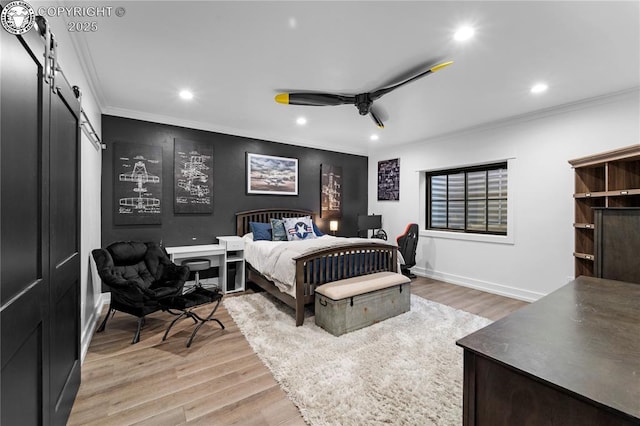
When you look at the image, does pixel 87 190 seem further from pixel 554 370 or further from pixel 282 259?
pixel 554 370

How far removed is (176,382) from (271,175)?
3.54m

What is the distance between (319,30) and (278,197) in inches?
131

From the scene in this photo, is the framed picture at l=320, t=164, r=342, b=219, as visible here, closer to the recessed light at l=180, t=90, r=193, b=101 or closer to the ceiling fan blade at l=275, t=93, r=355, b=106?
the ceiling fan blade at l=275, t=93, r=355, b=106

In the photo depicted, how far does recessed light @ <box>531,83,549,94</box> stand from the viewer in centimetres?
293

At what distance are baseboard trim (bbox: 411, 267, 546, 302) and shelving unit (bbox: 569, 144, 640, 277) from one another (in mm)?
1076

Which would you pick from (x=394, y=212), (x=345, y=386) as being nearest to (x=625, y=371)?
(x=345, y=386)

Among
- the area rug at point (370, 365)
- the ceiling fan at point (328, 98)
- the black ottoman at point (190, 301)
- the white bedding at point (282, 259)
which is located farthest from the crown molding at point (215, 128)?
the area rug at point (370, 365)

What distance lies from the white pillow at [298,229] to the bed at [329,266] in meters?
0.83

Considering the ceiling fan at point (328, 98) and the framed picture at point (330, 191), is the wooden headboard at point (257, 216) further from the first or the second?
the ceiling fan at point (328, 98)

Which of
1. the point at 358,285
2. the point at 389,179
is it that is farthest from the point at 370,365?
the point at 389,179

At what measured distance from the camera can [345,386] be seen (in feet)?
6.48

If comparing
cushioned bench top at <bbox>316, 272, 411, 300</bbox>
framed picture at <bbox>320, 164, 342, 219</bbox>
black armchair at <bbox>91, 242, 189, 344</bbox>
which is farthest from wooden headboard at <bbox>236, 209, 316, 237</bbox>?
cushioned bench top at <bbox>316, 272, 411, 300</bbox>

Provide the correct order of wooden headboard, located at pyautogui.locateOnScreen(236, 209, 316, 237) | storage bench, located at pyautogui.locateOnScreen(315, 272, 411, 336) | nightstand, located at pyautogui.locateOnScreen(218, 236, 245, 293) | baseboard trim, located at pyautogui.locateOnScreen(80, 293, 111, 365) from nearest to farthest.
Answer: baseboard trim, located at pyautogui.locateOnScreen(80, 293, 111, 365)
storage bench, located at pyautogui.locateOnScreen(315, 272, 411, 336)
nightstand, located at pyautogui.locateOnScreen(218, 236, 245, 293)
wooden headboard, located at pyautogui.locateOnScreen(236, 209, 316, 237)

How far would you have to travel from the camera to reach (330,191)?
577cm
